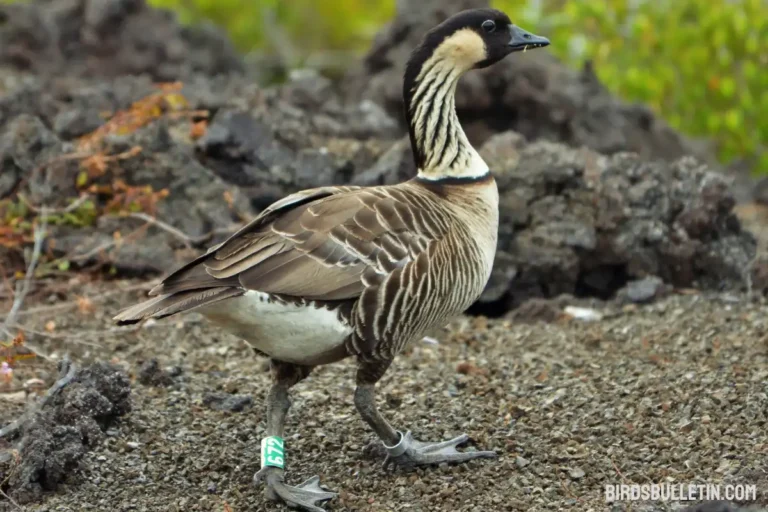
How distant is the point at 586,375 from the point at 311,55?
15993 millimetres

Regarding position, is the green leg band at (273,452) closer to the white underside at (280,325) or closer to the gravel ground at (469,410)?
the gravel ground at (469,410)

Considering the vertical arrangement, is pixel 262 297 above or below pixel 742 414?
above

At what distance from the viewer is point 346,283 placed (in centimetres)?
552

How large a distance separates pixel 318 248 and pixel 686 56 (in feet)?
30.2

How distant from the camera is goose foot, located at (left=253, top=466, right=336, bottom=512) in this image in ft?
17.5

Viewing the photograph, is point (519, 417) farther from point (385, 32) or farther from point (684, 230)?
point (385, 32)

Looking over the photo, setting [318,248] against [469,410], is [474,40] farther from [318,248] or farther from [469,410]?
[469,410]

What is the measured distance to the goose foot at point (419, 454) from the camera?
577cm

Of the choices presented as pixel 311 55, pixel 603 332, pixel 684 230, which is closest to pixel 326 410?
pixel 603 332

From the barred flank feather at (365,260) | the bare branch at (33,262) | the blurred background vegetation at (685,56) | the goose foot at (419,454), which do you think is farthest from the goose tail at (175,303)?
the blurred background vegetation at (685,56)

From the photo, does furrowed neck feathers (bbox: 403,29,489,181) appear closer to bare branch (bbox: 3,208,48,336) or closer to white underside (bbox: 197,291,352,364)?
white underside (bbox: 197,291,352,364)

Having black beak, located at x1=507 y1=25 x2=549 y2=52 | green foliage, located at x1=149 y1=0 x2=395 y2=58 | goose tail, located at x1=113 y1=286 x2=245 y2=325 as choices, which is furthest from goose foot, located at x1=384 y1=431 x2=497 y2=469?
green foliage, located at x1=149 y1=0 x2=395 y2=58

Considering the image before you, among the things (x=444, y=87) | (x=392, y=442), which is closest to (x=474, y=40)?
(x=444, y=87)

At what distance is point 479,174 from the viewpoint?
641 cm
